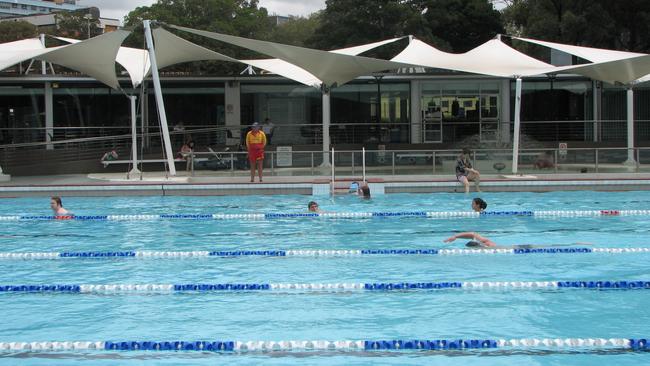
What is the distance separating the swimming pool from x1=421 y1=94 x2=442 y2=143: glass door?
13.7 metres

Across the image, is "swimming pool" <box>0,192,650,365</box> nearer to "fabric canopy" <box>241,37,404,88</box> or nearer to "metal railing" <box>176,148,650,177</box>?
"metal railing" <box>176,148,650,177</box>

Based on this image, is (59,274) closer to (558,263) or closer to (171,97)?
(558,263)

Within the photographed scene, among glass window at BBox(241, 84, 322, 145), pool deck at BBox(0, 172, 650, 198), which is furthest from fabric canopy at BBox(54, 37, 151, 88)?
pool deck at BBox(0, 172, 650, 198)

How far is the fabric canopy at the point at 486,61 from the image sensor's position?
2036cm

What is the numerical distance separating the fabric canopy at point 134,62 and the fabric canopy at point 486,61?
27.1ft

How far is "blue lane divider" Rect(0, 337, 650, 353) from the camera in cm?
605

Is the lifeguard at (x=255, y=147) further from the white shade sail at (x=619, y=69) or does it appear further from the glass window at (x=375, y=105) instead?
the glass window at (x=375, y=105)

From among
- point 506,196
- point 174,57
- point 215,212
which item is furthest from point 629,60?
point 174,57

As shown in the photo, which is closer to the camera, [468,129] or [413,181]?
[413,181]

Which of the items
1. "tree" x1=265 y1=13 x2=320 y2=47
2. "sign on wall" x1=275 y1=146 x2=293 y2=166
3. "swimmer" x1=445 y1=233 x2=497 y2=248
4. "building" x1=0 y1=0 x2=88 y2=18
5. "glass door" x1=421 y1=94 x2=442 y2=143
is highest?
"building" x1=0 y1=0 x2=88 y2=18

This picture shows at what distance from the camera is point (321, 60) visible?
21.1 m

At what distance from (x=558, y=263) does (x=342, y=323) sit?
13.2 feet

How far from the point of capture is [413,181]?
18.9 m

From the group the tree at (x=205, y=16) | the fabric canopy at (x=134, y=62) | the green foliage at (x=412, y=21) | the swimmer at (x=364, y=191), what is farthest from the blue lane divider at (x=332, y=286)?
the tree at (x=205, y=16)
